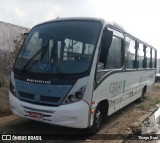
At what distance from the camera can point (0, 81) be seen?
11141mm

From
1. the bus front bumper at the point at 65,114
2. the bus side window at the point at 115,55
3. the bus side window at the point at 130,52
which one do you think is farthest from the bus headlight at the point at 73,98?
the bus side window at the point at 130,52

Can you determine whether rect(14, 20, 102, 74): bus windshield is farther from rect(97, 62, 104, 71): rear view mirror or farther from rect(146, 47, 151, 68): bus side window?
rect(146, 47, 151, 68): bus side window

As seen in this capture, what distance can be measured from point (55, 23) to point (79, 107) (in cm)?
238

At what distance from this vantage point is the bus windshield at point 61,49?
5965 mm

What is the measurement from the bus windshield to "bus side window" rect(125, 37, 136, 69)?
98.2 inches

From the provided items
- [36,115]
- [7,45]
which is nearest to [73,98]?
[36,115]

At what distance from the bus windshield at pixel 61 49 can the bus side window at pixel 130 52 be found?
249cm

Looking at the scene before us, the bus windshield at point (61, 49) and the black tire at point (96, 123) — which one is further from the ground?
the bus windshield at point (61, 49)

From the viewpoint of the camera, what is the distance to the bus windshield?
19.6 feet

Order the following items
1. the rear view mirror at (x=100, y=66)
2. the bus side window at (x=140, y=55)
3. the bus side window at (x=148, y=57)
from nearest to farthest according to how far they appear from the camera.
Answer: the rear view mirror at (x=100, y=66) < the bus side window at (x=140, y=55) < the bus side window at (x=148, y=57)

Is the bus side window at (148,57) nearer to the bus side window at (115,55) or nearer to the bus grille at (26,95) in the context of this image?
the bus side window at (115,55)

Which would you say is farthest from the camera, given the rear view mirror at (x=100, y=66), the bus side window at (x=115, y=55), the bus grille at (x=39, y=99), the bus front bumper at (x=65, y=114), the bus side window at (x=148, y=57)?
the bus side window at (x=148, y=57)

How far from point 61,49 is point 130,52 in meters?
3.61

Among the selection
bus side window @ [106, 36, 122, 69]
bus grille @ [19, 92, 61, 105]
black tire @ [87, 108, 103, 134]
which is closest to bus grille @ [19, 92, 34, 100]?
bus grille @ [19, 92, 61, 105]
